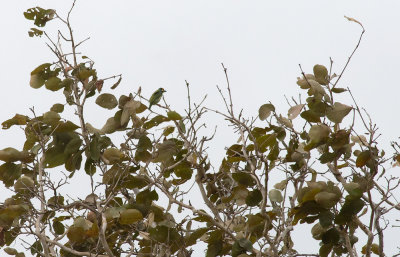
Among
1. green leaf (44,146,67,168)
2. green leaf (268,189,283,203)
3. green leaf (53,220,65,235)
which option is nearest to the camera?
green leaf (44,146,67,168)

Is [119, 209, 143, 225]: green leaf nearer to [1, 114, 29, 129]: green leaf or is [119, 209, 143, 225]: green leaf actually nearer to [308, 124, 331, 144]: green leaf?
[1, 114, 29, 129]: green leaf

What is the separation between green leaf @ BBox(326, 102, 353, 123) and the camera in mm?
2357

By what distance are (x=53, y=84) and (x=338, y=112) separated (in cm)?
125

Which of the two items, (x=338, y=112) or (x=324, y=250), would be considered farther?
(x=324, y=250)

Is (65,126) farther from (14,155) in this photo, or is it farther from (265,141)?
(265,141)

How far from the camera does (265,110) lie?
267 centimetres

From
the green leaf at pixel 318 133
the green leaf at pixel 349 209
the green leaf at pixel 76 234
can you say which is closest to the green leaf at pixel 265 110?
the green leaf at pixel 318 133

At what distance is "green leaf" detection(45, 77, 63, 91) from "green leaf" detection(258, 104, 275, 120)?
0.90 m

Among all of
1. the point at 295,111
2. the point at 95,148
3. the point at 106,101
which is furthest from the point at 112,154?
the point at 295,111

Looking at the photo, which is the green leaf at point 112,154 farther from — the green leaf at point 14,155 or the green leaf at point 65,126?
the green leaf at point 14,155

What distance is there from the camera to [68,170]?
108 inches

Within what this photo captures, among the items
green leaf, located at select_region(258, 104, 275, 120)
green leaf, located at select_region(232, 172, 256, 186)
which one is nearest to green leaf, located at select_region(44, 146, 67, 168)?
green leaf, located at select_region(232, 172, 256, 186)

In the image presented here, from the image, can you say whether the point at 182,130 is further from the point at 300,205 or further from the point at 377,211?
the point at 377,211

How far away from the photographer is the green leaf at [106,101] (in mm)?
2658
